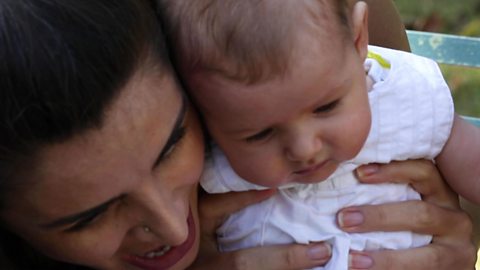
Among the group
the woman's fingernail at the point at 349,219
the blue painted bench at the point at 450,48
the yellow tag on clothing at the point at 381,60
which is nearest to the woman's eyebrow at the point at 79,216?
the woman's fingernail at the point at 349,219

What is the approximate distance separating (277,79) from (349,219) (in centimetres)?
35

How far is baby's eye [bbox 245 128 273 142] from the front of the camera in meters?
1.31

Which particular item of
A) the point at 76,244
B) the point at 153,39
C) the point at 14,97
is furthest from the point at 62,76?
the point at 76,244

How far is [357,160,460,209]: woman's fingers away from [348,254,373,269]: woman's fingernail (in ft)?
0.42

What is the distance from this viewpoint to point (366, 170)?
1480 mm

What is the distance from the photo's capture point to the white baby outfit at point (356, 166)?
4.79 ft

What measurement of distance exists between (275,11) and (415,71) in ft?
1.29

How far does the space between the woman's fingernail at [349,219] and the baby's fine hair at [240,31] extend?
0.35 meters

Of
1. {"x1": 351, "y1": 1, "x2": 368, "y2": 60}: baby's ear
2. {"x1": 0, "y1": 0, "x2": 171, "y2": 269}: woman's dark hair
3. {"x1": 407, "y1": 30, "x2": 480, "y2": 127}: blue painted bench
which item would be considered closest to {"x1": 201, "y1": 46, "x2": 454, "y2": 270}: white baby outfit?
{"x1": 351, "y1": 1, "x2": 368, "y2": 60}: baby's ear

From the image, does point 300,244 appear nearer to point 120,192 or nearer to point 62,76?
point 120,192

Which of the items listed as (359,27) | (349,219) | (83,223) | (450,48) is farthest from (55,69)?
(450,48)

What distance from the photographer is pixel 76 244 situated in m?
1.27

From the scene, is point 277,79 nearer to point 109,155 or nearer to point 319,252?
point 109,155

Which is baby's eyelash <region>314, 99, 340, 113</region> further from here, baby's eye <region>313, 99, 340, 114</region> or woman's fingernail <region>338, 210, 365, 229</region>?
woman's fingernail <region>338, 210, 365, 229</region>
